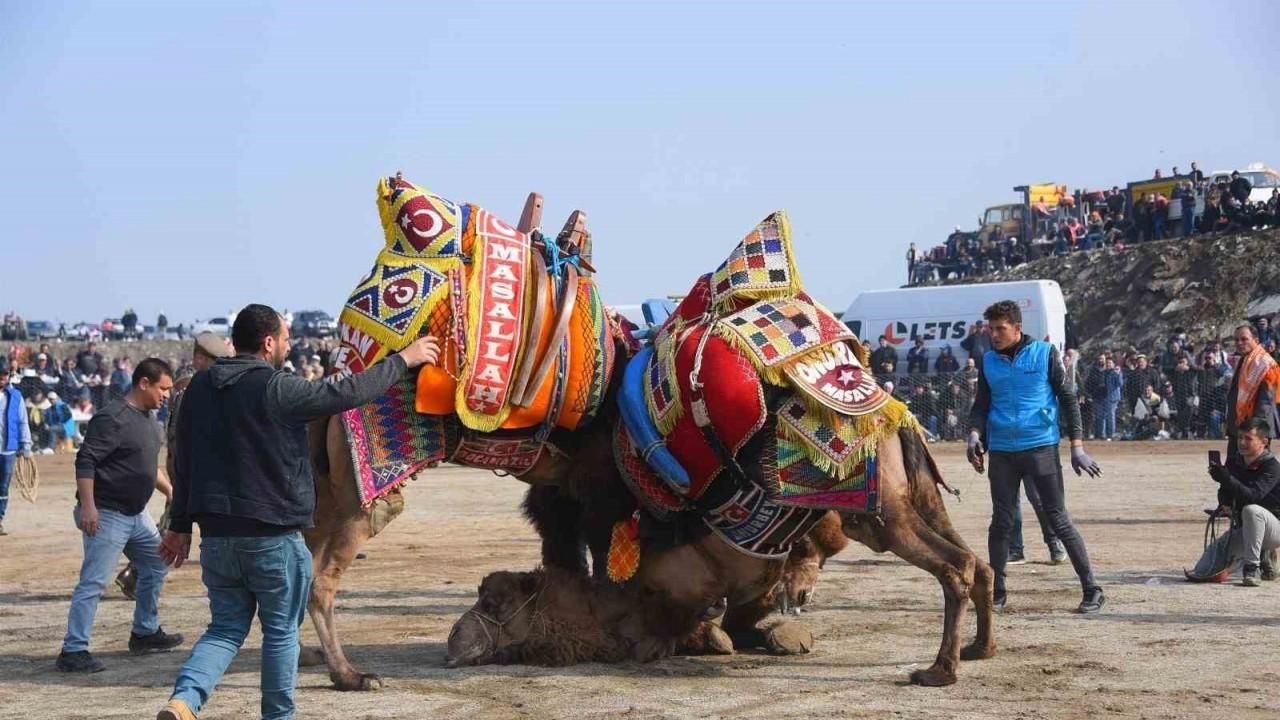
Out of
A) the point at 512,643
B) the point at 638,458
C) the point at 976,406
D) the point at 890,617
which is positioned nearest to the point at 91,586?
the point at 512,643

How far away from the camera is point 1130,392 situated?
26.2 metres

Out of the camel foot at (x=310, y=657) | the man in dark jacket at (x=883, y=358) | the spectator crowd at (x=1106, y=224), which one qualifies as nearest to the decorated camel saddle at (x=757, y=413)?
the camel foot at (x=310, y=657)

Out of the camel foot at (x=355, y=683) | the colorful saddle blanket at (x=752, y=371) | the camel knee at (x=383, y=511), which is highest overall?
the colorful saddle blanket at (x=752, y=371)

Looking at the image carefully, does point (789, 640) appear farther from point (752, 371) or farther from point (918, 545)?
point (752, 371)

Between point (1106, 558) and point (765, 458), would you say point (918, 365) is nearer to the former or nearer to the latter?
point (1106, 558)

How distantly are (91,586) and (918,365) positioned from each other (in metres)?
23.0

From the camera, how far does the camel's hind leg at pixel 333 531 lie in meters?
7.48

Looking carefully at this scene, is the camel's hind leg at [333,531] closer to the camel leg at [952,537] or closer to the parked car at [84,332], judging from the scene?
the camel leg at [952,537]

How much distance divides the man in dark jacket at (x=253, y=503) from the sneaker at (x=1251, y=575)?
→ 6.67 m

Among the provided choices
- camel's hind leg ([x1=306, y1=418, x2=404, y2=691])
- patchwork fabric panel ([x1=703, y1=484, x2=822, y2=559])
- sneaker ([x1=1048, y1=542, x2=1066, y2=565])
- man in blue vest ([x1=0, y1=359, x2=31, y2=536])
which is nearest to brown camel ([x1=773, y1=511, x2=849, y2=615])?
patchwork fabric panel ([x1=703, y1=484, x2=822, y2=559])

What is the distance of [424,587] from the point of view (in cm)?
1123

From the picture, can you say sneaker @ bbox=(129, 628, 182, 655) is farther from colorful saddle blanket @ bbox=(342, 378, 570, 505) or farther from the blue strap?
the blue strap

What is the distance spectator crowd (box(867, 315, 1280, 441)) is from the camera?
83.0ft

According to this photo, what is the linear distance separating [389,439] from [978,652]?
3.24 meters
